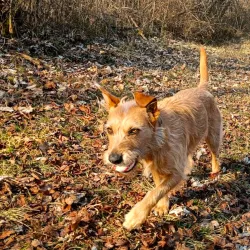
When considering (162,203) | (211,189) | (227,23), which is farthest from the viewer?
(227,23)

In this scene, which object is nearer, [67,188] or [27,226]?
[27,226]

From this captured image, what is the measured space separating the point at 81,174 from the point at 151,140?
1413mm

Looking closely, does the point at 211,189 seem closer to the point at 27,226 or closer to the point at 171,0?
the point at 27,226

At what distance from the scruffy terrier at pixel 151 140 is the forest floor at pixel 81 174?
0.30m

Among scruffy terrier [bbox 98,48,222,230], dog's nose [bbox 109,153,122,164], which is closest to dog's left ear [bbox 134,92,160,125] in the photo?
scruffy terrier [bbox 98,48,222,230]

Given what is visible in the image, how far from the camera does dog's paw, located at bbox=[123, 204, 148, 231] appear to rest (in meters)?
3.61

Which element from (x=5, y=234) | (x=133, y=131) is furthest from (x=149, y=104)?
(x=5, y=234)

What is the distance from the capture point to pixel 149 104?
3.71 meters

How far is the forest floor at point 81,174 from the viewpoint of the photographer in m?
3.70

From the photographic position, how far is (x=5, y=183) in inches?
162

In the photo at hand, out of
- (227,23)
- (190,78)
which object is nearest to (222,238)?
(190,78)

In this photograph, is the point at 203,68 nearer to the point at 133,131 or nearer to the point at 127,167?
the point at 133,131

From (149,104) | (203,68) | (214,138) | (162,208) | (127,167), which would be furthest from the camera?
(203,68)

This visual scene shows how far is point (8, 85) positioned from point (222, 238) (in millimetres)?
4612
